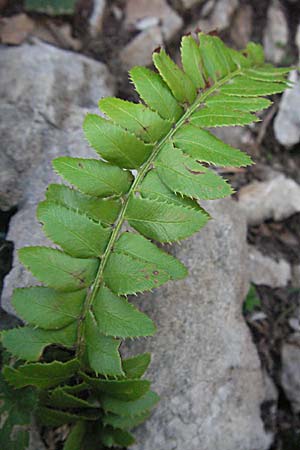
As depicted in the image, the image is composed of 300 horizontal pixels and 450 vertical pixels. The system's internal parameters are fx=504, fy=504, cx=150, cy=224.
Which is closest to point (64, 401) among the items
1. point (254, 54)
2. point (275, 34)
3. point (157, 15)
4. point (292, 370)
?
point (292, 370)

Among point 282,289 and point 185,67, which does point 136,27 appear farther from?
point 282,289

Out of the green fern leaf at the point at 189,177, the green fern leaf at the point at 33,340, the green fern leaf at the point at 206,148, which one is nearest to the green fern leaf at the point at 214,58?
the green fern leaf at the point at 206,148

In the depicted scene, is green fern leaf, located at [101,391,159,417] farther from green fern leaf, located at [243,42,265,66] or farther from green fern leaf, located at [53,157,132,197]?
green fern leaf, located at [243,42,265,66]

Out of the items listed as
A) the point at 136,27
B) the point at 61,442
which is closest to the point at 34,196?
the point at 61,442

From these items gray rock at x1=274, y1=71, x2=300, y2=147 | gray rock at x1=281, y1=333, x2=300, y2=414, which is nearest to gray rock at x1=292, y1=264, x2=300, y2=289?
gray rock at x1=281, y1=333, x2=300, y2=414

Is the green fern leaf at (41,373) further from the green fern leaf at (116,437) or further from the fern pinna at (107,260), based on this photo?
the green fern leaf at (116,437)

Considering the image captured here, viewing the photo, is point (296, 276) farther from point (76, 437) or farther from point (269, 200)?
point (76, 437)

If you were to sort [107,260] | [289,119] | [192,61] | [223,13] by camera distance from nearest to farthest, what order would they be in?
[107,260], [192,61], [289,119], [223,13]
